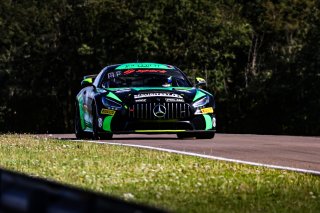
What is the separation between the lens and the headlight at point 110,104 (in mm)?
18719

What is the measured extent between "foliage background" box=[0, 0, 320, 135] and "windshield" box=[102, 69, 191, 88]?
32718 mm

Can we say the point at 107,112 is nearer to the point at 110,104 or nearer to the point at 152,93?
the point at 110,104

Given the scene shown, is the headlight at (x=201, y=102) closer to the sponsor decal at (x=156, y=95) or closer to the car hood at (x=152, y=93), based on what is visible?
the car hood at (x=152, y=93)

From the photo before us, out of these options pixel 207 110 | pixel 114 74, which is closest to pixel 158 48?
pixel 114 74

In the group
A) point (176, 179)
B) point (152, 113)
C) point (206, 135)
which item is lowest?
point (176, 179)

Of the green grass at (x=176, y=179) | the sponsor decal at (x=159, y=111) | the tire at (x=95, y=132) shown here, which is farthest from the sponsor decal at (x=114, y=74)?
the green grass at (x=176, y=179)

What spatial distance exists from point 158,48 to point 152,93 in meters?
43.7

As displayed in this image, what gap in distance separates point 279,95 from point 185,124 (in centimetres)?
3550

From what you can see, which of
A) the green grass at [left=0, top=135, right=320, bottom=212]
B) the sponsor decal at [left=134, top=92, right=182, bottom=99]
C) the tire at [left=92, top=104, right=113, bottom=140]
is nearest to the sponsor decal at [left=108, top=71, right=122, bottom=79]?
the tire at [left=92, top=104, right=113, bottom=140]

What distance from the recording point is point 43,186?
12.7ft

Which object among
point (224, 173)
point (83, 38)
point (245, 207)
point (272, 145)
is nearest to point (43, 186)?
point (245, 207)

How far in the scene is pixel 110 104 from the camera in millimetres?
18781

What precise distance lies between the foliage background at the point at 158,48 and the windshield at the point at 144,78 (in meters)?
32.7

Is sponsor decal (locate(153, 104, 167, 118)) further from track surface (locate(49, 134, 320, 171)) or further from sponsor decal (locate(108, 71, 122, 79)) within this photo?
sponsor decal (locate(108, 71, 122, 79))
